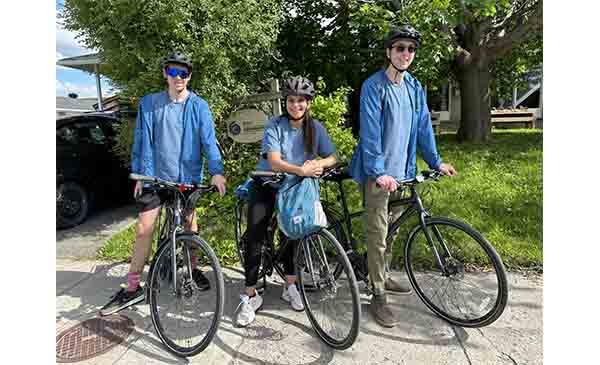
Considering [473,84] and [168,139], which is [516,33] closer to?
[473,84]

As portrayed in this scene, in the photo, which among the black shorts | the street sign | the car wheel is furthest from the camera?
the car wheel

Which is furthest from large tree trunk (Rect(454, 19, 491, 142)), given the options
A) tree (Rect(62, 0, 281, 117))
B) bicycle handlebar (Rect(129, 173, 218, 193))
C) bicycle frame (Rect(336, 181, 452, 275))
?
bicycle handlebar (Rect(129, 173, 218, 193))

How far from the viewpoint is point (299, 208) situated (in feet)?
8.61

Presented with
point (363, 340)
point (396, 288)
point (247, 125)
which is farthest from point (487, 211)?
point (247, 125)

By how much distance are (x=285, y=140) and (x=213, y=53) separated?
2.22 meters

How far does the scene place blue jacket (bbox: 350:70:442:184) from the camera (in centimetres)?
272

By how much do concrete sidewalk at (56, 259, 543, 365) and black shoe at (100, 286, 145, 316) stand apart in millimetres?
100

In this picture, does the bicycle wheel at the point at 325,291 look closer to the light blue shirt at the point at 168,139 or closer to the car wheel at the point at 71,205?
the light blue shirt at the point at 168,139

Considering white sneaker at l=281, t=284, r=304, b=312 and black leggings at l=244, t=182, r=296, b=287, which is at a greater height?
black leggings at l=244, t=182, r=296, b=287

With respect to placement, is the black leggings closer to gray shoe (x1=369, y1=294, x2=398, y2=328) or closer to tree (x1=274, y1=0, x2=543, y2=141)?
gray shoe (x1=369, y1=294, x2=398, y2=328)

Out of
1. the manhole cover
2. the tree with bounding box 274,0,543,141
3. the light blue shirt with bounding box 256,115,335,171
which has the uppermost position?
the tree with bounding box 274,0,543,141

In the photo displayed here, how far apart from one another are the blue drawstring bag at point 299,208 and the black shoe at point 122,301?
1.43 meters

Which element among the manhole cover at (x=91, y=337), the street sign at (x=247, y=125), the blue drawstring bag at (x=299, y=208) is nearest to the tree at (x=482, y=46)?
the street sign at (x=247, y=125)

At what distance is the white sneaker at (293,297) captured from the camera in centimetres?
314
